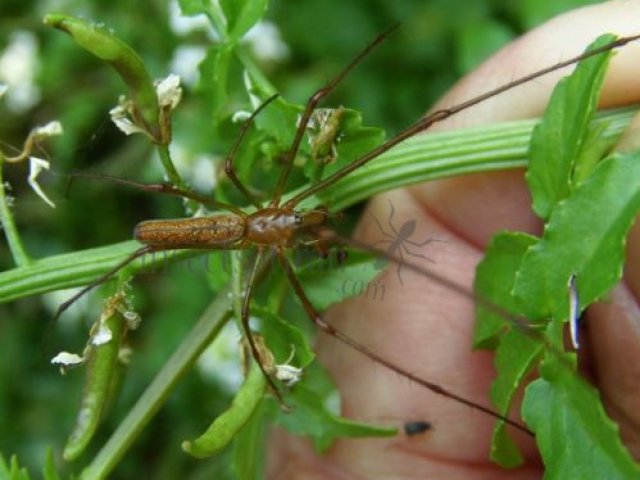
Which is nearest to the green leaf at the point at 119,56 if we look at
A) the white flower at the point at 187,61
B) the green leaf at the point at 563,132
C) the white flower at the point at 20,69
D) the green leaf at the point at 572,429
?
the green leaf at the point at 563,132

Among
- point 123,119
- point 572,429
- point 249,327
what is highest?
point 123,119

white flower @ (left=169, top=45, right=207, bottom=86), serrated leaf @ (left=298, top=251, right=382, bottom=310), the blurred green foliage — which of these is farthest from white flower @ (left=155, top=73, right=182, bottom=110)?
white flower @ (left=169, top=45, right=207, bottom=86)

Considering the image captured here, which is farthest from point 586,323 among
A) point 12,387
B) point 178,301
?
point 12,387

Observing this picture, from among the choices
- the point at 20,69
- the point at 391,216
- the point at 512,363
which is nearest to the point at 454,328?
the point at 391,216

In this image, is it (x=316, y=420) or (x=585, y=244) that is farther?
(x=316, y=420)

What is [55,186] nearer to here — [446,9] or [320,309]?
[320,309]

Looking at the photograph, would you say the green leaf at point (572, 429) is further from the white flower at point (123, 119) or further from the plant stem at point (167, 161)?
the white flower at point (123, 119)

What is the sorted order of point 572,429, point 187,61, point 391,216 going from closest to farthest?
1. point 572,429
2. point 391,216
3. point 187,61

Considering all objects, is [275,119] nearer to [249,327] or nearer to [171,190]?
[171,190]
